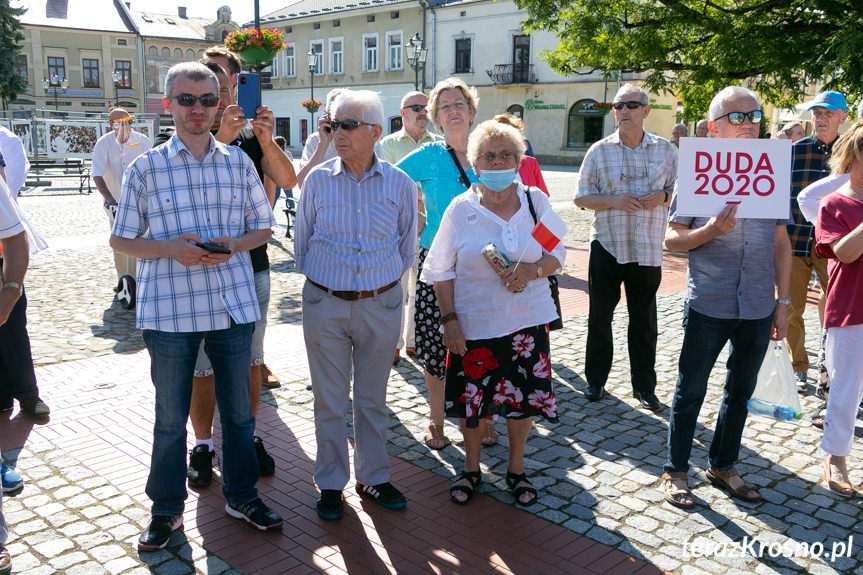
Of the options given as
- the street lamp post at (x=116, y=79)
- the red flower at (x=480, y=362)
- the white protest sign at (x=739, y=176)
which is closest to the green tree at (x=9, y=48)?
the street lamp post at (x=116, y=79)

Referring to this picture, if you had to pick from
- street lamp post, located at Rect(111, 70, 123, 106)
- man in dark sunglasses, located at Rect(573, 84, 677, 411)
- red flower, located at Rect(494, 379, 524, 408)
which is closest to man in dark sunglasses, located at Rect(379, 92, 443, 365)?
man in dark sunglasses, located at Rect(573, 84, 677, 411)

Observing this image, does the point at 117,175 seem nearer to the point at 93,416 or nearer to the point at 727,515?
the point at 93,416

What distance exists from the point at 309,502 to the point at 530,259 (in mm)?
1722

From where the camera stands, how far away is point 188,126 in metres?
3.28

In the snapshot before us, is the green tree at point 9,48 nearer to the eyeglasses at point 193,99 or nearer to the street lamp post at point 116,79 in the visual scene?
the street lamp post at point 116,79

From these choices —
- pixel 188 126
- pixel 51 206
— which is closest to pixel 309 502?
pixel 188 126

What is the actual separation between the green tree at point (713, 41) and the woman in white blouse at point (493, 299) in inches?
282

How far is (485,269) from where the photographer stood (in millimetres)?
3812

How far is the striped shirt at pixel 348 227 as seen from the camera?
12.0 ft

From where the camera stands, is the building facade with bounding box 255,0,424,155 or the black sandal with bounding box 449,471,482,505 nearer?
the black sandal with bounding box 449,471,482,505

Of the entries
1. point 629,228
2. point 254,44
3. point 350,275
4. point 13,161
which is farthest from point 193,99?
point 254,44

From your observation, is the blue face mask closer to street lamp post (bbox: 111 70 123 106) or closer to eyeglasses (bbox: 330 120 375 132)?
eyeglasses (bbox: 330 120 375 132)

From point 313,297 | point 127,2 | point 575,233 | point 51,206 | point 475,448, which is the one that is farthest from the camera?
point 127,2

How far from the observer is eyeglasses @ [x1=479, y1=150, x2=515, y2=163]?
12.3 ft
